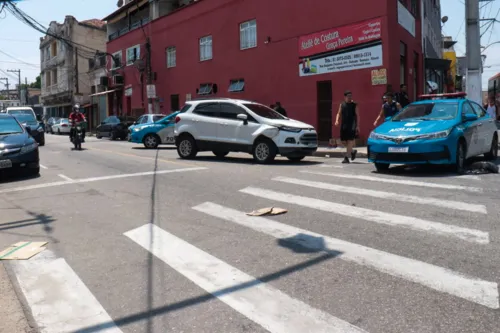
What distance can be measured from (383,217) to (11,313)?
4391mm

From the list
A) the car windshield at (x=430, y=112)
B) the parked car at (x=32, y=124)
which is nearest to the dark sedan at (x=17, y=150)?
the car windshield at (x=430, y=112)

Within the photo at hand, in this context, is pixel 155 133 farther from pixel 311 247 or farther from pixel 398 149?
pixel 311 247

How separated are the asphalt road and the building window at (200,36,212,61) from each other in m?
18.2

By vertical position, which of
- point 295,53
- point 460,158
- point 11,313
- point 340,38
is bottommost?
point 11,313

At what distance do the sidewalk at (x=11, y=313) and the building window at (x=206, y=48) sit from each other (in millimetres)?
22960

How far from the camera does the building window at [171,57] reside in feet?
98.1

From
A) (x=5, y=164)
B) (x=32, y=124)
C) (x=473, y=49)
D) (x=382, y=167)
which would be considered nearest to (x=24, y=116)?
(x=32, y=124)

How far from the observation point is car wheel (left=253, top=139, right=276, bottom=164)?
12.6m

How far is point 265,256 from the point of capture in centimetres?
493

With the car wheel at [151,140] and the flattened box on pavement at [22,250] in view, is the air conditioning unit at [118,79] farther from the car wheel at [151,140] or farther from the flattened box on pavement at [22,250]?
the flattened box on pavement at [22,250]

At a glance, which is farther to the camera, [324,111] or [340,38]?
[324,111]

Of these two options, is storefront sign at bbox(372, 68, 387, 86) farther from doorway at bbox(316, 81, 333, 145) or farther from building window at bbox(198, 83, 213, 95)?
building window at bbox(198, 83, 213, 95)

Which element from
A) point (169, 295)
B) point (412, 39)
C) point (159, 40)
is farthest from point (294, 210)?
point (159, 40)

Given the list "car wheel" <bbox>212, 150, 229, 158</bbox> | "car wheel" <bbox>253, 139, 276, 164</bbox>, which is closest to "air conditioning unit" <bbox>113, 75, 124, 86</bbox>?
"car wheel" <bbox>212, 150, 229, 158</bbox>
